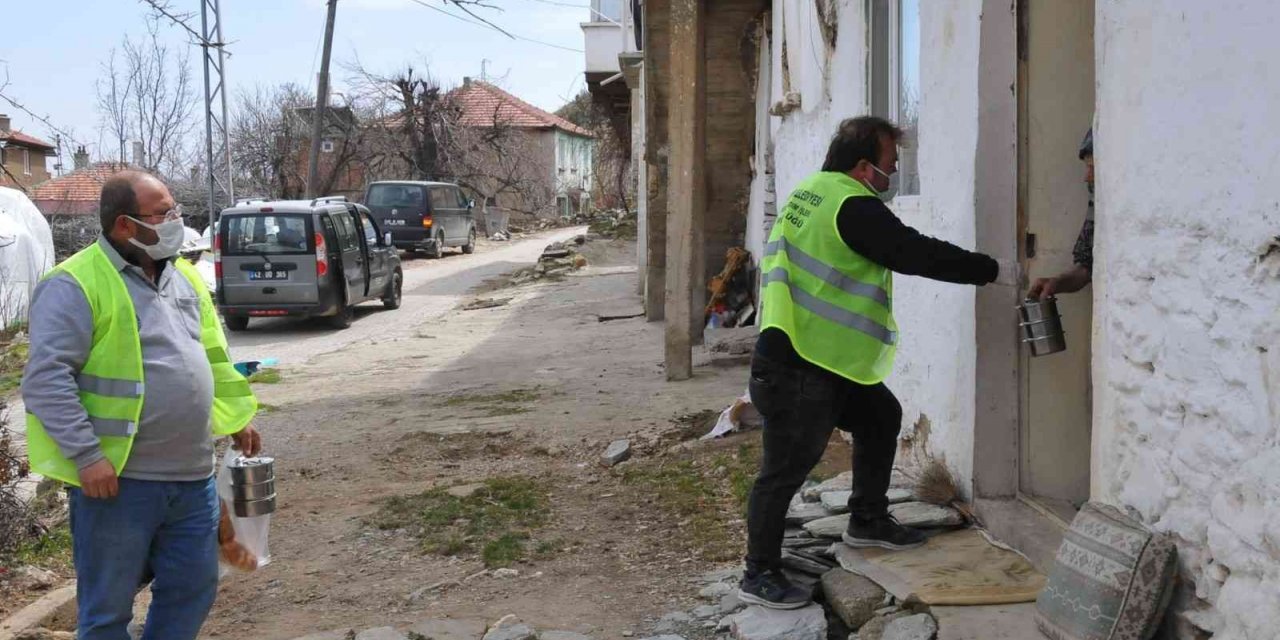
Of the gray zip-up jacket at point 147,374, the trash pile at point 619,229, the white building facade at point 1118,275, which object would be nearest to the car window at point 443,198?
the trash pile at point 619,229

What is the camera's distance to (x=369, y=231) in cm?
1822

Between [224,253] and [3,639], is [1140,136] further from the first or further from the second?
[224,253]

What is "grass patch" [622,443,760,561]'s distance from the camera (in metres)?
5.59

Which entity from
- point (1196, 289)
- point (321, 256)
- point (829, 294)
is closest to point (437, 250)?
point (321, 256)

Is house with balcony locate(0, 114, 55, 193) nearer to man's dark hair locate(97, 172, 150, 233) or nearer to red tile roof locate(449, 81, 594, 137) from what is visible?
man's dark hair locate(97, 172, 150, 233)

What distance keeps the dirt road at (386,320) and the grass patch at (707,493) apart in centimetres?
771

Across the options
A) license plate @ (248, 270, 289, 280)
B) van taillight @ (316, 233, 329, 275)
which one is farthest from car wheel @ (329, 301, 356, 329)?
license plate @ (248, 270, 289, 280)

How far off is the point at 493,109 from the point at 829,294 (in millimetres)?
41147

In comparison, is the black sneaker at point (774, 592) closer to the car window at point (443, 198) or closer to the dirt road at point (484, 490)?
the dirt road at point (484, 490)

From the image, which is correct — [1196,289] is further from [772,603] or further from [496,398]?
[496,398]

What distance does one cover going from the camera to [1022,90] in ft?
14.4

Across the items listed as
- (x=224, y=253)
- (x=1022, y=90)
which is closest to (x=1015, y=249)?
(x=1022, y=90)

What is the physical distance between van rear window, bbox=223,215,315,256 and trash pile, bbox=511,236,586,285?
24.7 ft

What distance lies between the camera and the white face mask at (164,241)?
3622 millimetres
